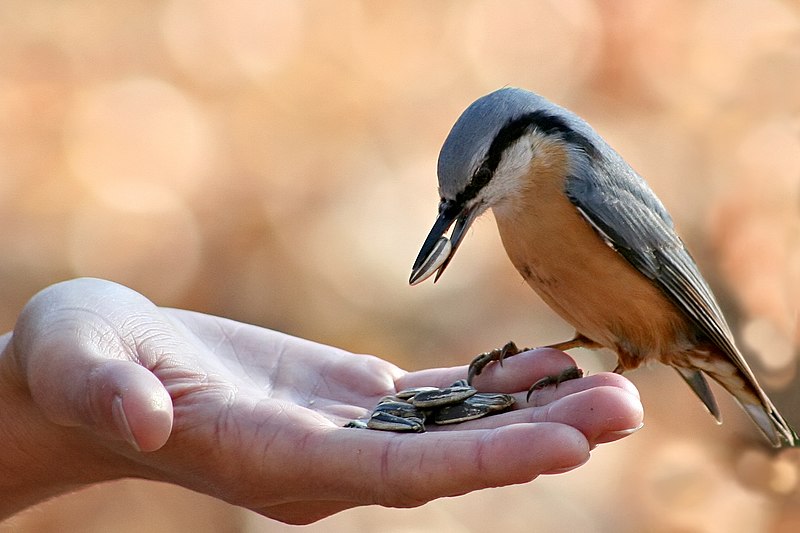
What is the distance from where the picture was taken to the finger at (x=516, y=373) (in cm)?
201

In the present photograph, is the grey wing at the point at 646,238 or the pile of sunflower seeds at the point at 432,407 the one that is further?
the grey wing at the point at 646,238

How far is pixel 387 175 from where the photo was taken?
3719 mm

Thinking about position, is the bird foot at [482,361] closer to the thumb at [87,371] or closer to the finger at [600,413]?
the finger at [600,413]

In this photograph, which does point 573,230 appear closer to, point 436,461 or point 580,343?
point 580,343

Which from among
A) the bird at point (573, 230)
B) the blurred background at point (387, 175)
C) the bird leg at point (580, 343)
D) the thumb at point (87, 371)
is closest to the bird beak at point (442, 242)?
the bird at point (573, 230)

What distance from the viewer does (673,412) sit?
3.42m

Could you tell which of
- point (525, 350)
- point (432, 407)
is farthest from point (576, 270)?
point (432, 407)

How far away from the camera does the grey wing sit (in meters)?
2.14

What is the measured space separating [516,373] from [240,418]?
0.68 metres

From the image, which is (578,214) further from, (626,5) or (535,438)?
(626,5)

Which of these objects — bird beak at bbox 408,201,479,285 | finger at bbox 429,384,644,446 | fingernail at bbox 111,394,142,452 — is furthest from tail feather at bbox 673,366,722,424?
fingernail at bbox 111,394,142,452

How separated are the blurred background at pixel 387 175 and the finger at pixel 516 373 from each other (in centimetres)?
118

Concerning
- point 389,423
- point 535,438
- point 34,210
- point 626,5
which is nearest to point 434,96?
point 626,5

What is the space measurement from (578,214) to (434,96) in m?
1.77
